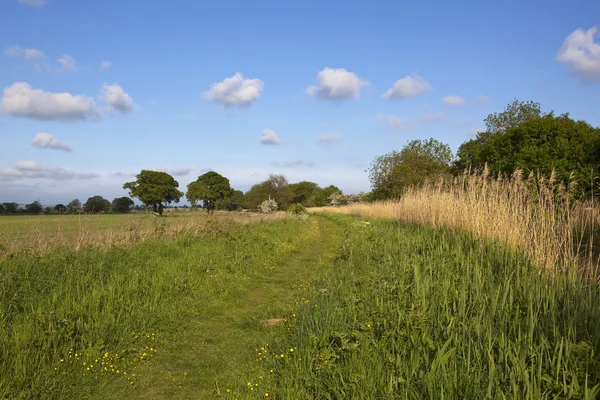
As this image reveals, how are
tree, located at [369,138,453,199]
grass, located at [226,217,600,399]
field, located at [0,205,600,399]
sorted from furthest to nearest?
1. tree, located at [369,138,453,199]
2. field, located at [0,205,600,399]
3. grass, located at [226,217,600,399]

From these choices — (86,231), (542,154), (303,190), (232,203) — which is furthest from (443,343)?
(303,190)

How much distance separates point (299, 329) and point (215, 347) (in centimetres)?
157

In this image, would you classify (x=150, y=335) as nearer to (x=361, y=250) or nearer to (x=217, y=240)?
(x=361, y=250)

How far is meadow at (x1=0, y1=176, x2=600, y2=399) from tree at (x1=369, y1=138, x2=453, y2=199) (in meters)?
28.6

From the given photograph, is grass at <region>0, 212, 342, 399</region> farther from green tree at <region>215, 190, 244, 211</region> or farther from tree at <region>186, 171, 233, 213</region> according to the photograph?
green tree at <region>215, 190, 244, 211</region>

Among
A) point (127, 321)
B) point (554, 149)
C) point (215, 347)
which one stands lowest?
point (215, 347)

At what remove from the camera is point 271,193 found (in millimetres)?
68500

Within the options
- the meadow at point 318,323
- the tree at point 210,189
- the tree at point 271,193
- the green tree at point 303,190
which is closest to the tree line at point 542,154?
the meadow at point 318,323

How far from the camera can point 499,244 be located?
7.20m

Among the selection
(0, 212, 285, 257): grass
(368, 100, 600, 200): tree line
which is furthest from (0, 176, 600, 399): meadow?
(368, 100, 600, 200): tree line

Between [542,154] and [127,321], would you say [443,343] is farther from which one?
[542,154]

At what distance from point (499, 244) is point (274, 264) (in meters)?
7.09

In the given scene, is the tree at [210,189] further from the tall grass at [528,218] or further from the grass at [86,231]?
the tall grass at [528,218]

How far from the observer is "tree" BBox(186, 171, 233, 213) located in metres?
71.6
